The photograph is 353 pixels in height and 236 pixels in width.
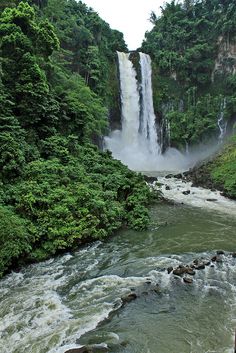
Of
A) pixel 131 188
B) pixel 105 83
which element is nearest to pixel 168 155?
pixel 105 83

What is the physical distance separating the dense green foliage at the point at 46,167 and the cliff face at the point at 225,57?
820 inches

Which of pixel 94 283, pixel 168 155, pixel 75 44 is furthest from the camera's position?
pixel 168 155

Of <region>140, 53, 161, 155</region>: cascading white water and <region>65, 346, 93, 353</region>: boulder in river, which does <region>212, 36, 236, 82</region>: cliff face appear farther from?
<region>65, 346, 93, 353</region>: boulder in river

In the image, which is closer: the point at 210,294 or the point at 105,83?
the point at 210,294

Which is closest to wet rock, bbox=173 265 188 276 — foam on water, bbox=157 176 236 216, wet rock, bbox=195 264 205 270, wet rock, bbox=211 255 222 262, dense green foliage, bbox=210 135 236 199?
wet rock, bbox=195 264 205 270

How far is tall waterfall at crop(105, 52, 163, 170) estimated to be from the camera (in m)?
33.5

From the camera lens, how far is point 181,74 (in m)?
39.1

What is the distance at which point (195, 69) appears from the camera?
38594 millimetres

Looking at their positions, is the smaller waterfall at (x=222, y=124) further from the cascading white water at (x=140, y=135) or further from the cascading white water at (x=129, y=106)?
the cascading white water at (x=129, y=106)

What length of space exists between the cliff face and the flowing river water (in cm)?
3072

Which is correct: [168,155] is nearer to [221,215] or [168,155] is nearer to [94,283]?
[221,215]

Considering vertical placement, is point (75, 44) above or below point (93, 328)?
above

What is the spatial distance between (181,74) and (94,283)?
3471 centimetres

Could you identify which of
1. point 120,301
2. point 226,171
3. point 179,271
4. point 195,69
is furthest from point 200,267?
point 195,69
